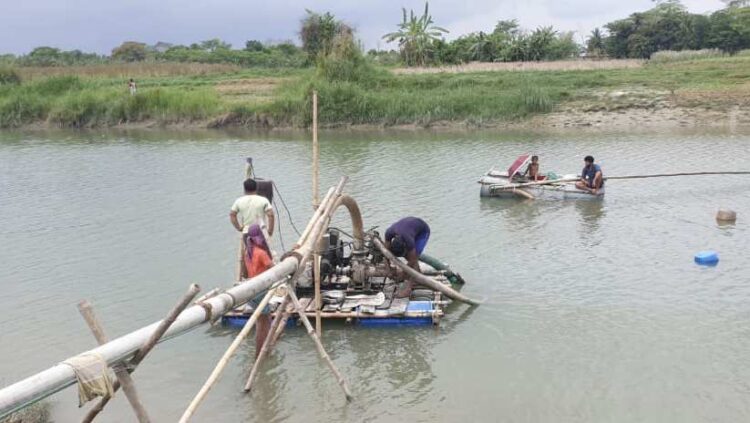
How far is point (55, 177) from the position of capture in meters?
22.5

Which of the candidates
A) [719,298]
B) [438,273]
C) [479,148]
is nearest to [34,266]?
[438,273]

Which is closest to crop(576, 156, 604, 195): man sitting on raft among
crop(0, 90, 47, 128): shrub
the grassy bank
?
the grassy bank

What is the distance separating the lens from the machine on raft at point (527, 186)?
16938mm

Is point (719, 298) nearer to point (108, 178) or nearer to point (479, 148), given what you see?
point (479, 148)

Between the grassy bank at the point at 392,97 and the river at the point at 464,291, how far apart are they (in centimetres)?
881

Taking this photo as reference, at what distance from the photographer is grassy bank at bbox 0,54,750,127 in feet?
103

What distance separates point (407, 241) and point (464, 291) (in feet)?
5.61

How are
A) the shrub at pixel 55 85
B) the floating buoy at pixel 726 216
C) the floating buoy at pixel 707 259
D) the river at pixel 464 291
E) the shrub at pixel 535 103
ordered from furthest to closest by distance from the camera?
the shrub at pixel 55 85 → the shrub at pixel 535 103 → the floating buoy at pixel 726 216 → the floating buoy at pixel 707 259 → the river at pixel 464 291

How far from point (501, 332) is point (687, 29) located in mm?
47896

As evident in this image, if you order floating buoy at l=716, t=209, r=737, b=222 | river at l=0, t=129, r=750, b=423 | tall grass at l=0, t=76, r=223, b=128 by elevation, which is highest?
tall grass at l=0, t=76, r=223, b=128

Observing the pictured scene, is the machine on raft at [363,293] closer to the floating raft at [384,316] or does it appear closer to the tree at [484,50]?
the floating raft at [384,316]

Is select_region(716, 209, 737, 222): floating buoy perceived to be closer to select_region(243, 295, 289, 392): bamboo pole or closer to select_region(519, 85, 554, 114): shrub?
select_region(243, 295, 289, 392): bamboo pole

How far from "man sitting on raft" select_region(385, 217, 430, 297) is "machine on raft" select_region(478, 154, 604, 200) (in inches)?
290

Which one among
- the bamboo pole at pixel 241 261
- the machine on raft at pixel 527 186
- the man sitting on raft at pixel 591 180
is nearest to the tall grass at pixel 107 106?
the machine on raft at pixel 527 186
